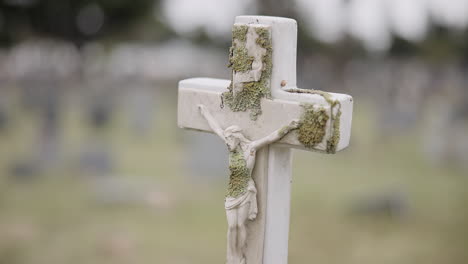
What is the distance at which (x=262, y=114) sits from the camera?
289cm

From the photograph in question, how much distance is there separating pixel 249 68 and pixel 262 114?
11.4 inches

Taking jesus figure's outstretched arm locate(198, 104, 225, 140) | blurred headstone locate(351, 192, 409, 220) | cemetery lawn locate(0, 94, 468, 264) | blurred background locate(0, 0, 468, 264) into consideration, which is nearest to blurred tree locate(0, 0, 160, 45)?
blurred background locate(0, 0, 468, 264)

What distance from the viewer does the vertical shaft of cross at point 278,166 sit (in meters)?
2.76

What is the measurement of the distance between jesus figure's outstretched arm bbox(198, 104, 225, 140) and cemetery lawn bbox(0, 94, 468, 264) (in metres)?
3.32

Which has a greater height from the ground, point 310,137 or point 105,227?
point 310,137

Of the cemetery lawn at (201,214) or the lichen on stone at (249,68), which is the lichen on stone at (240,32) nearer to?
the lichen on stone at (249,68)

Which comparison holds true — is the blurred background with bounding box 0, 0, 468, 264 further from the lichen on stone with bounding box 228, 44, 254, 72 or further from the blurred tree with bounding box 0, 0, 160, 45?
the lichen on stone with bounding box 228, 44, 254, 72

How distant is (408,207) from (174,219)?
380cm

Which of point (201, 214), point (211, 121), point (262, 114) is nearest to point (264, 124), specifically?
point (262, 114)

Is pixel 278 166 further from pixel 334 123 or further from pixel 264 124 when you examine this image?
pixel 334 123

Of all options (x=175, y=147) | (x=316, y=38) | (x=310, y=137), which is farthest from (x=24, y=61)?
(x=310, y=137)

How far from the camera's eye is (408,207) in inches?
305

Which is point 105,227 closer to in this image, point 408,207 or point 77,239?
point 77,239

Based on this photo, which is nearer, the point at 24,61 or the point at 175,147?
the point at 175,147
